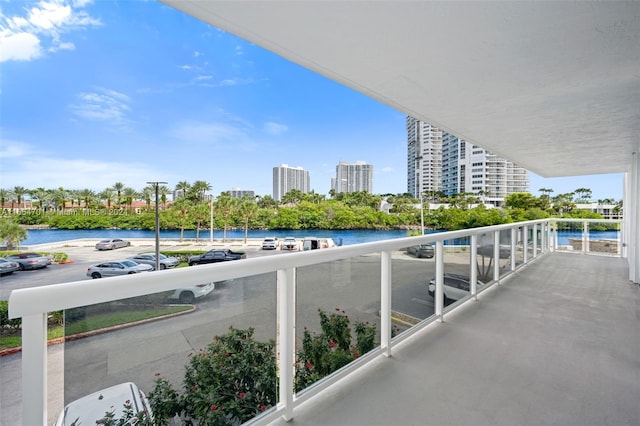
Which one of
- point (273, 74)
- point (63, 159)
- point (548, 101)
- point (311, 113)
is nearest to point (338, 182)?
point (311, 113)

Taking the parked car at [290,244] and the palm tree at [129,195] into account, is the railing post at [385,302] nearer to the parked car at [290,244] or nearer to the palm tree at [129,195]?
the parked car at [290,244]

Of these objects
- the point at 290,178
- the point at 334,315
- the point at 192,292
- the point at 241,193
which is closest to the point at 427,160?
the point at 290,178

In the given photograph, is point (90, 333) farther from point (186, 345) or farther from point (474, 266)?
point (474, 266)

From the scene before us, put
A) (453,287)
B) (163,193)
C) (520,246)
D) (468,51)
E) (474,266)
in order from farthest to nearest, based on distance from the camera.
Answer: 1. (163,193)
2. (520,246)
3. (474,266)
4. (453,287)
5. (468,51)

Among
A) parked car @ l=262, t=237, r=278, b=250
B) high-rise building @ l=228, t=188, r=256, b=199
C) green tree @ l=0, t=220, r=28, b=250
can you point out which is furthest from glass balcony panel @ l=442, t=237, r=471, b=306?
high-rise building @ l=228, t=188, r=256, b=199

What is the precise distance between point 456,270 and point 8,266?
1249 inches

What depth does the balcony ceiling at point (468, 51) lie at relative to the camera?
176 cm

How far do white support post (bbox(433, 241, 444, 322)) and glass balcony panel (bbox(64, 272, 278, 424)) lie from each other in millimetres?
1867

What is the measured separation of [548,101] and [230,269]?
3.55 meters

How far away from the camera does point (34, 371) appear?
0.90 metres

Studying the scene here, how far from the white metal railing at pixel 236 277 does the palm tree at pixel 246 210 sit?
1591 inches

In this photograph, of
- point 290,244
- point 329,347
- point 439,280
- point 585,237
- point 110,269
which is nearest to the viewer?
point 329,347

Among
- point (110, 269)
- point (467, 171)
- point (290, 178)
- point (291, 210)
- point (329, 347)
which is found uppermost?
point (290, 178)

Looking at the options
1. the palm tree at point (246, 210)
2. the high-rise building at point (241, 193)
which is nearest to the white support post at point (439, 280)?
the palm tree at point (246, 210)
